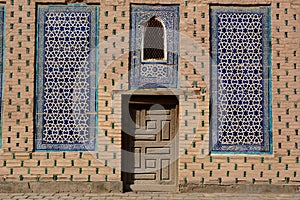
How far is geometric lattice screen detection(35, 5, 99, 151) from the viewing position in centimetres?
771

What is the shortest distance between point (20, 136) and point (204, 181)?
10.2 feet

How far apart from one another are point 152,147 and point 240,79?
1.86m

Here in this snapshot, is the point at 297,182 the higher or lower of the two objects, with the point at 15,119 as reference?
lower

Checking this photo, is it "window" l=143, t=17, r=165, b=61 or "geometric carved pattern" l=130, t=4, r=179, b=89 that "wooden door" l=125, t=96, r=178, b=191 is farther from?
"window" l=143, t=17, r=165, b=61

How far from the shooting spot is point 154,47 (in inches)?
309

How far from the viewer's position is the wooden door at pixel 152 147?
25.8ft

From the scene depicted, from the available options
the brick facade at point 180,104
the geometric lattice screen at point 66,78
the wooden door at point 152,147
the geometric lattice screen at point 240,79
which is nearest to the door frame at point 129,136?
the wooden door at point 152,147

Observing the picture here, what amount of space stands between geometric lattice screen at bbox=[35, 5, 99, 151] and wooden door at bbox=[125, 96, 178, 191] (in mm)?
708

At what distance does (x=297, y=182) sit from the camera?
25.1 ft

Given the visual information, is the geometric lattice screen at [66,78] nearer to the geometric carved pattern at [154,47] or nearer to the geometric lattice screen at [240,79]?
the geometric carved pattern at [154,47]

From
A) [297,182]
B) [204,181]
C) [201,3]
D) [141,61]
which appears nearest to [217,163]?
[204,181]

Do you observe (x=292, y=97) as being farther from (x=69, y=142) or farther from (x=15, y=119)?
(x=15, y=119)

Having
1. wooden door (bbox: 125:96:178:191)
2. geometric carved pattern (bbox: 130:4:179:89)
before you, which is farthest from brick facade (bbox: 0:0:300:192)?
wooden door (bbox: 125:96:178:191)

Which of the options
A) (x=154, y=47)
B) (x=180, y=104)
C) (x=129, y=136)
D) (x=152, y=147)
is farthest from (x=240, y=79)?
(x=129, y=136)
